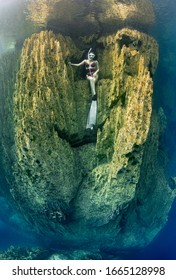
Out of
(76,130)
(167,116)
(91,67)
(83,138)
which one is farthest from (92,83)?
(167,116)

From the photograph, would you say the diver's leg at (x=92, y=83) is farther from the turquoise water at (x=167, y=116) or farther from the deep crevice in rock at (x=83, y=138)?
the turquoise water at (x=167, y=116)

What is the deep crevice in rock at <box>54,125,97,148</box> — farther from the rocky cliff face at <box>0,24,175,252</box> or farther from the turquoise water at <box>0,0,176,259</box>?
the turquoise water at <box>0,0,176,259</box>

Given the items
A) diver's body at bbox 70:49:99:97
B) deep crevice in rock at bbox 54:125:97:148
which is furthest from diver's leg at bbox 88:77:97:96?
deep crevice in rock at bbox 54:125:97:148

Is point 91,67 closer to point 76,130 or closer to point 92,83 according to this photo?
point 92,83

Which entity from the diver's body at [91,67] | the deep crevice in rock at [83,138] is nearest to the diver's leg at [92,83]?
the diver's body at [91,67]

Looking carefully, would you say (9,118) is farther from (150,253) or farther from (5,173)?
(150,253)
